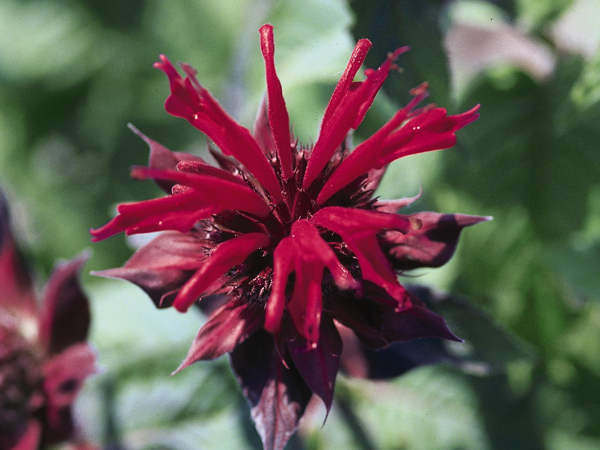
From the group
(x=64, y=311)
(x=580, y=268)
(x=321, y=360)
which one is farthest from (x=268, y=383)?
(x=580, y=268)

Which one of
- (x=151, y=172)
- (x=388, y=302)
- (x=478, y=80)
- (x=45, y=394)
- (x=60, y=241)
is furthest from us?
(x=60, y=241)

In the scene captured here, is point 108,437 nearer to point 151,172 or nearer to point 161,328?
point 161,328

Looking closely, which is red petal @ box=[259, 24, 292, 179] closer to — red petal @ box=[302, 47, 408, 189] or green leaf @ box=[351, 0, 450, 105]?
red petal @ box=[302, 47, 408, 189]

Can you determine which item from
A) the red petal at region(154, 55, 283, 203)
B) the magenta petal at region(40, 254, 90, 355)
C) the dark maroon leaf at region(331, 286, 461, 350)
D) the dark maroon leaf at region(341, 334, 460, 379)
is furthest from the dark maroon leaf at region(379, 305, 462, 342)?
the magenta petal at region(40, 254, 90, 355)

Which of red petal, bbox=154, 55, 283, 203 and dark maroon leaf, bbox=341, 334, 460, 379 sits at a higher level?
red petal, bbox=154, 55, 283, 203

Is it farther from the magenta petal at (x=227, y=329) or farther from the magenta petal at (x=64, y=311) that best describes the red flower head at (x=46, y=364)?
the magenta petal at (x=227, y=329)

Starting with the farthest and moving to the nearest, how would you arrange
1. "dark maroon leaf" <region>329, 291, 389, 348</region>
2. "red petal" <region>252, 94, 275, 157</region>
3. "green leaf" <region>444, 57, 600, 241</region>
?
"green leaf" <region>444, 57, 600, 241</region>, "red petal" <region>252, 94, 275, 157</region>, "dark maroon leaf" <region>329, 291, 389, 348</region>

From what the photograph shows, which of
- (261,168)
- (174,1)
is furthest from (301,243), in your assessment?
(174,1)
